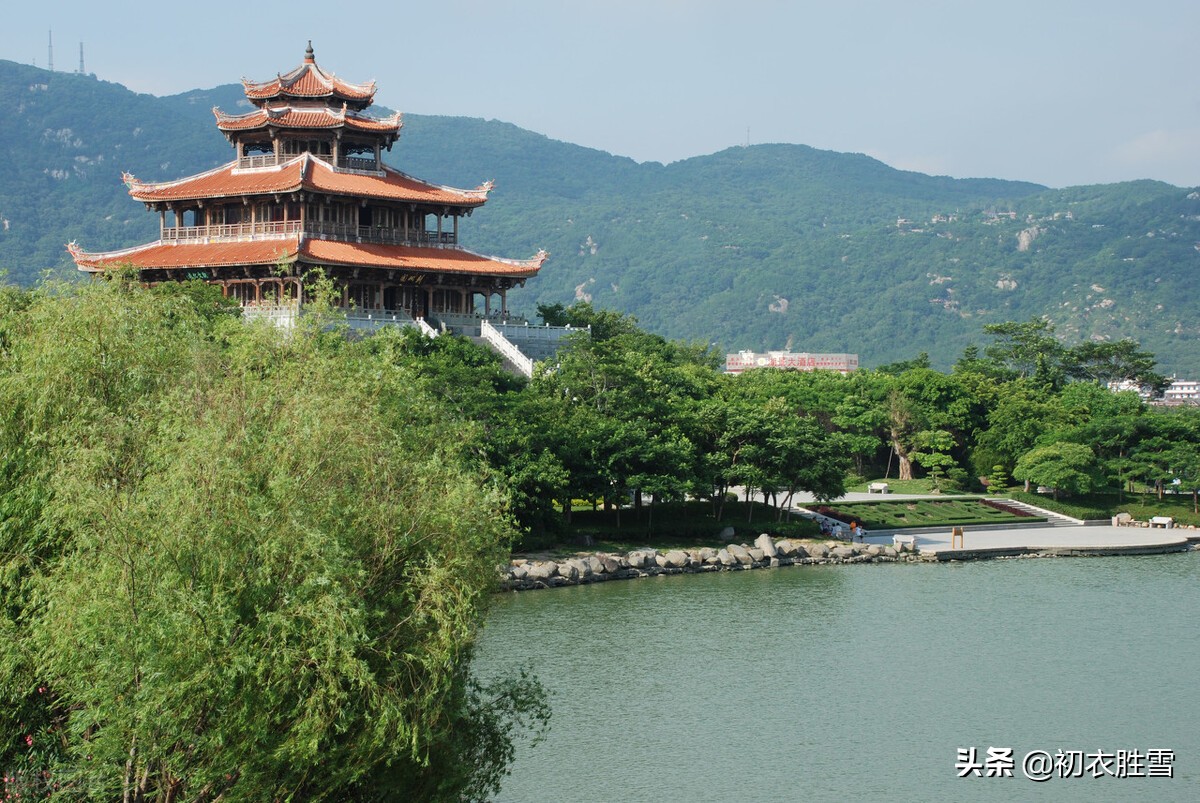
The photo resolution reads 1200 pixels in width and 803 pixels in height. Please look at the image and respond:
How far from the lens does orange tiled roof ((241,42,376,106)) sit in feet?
203

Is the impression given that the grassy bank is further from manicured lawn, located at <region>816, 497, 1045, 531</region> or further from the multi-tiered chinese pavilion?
the multi-tiered chinese pavilion

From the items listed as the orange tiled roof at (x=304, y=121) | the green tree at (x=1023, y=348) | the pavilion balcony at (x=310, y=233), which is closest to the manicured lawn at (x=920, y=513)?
the pavilion balcony at (x=310, y=233)

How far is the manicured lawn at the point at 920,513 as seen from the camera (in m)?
58.4

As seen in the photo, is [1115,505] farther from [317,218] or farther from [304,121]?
[304,121]

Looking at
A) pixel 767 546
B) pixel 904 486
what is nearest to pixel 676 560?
pixel 767 546

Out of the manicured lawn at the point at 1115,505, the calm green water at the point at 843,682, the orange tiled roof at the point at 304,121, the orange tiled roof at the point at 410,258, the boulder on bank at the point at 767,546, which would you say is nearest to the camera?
the calm green water at the point at 843,682

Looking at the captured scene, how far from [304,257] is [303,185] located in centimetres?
414

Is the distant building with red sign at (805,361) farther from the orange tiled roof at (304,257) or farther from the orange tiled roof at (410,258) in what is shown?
the orange tiled roof at (304,257)

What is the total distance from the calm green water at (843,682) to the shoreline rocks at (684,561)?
840mm

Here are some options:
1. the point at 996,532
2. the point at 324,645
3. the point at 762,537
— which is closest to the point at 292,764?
the point at 324,645

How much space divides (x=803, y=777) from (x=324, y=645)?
1231 cm

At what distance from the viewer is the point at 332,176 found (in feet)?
193

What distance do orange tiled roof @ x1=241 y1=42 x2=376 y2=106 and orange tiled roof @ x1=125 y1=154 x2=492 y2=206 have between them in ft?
10.5

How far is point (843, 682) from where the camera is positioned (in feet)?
105
